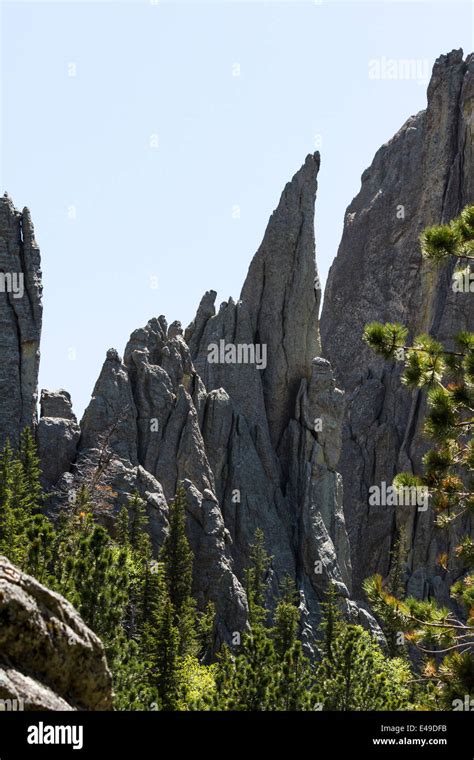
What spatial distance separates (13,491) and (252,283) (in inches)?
1647

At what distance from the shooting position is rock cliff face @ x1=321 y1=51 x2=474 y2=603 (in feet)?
324

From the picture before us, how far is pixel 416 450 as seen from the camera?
10119cm

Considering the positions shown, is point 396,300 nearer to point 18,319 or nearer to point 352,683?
point 18,319

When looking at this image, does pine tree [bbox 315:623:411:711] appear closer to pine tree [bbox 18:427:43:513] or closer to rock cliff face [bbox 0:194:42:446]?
pine tree [bbox 18:427:43:513]

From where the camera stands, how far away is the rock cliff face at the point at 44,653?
1248 cm

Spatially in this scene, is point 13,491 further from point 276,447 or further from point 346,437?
point 346,437

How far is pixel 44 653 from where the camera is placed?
42.9 feet

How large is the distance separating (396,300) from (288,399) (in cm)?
3649

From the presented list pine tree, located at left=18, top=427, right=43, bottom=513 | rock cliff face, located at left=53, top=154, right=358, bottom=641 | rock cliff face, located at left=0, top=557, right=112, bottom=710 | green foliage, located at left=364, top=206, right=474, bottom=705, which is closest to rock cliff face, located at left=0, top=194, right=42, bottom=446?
pine tree, located at left=18, top=427, right=43, bottom=513

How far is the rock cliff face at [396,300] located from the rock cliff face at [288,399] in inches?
8.2

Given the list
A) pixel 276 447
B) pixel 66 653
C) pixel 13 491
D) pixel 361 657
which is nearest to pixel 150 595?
pixel 13 491

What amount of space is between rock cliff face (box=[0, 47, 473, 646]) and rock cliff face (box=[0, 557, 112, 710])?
4211 centimetres

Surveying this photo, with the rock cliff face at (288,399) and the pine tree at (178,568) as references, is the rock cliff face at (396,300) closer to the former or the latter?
the rock cliff face at (288,399)

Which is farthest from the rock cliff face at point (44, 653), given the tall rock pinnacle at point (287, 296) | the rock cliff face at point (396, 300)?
the rock cliff face at point (396, 300)
